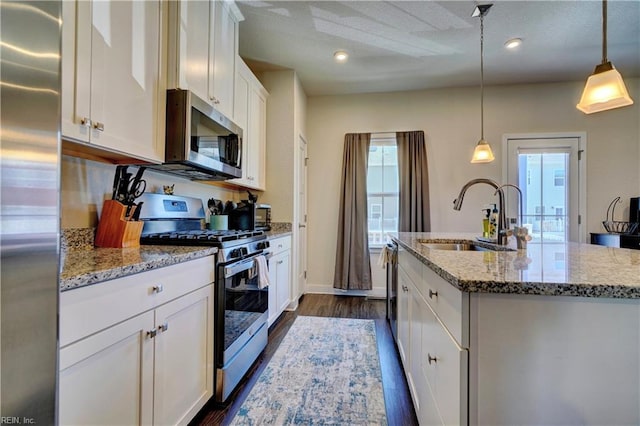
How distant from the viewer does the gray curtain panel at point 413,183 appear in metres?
3.74

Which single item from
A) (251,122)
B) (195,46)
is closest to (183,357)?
(195,46)

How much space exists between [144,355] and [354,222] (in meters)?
3.03

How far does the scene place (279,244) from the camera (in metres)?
2.78

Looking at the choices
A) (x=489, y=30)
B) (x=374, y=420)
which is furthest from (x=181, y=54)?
(x=489, y=30)

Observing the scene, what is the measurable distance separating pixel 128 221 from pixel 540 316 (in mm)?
1743

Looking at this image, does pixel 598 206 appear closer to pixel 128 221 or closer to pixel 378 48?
pixel 378 48

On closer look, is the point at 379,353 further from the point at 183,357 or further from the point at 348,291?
the point at 348,291

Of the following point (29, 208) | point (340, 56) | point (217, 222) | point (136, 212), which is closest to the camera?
point (29, 208)

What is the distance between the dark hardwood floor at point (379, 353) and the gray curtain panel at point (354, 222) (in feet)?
0.91

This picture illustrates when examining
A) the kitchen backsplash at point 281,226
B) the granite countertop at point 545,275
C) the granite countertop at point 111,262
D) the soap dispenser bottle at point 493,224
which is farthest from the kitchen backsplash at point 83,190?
the soap dispenser bottle at point 493,224

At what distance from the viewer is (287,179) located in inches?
130

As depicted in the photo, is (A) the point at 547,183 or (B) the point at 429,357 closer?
(B) the point at 429,357

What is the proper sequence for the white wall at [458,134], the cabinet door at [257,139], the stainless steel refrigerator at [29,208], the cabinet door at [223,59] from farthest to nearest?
the white wall at [458,134] → the cabinet door at [257,139] → the cabinet door at [223,59] → the stainless steel refrigerator at [29,208]

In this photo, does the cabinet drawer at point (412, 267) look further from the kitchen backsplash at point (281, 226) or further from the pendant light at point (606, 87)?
the kitchen backsplash at point (281, 226)
